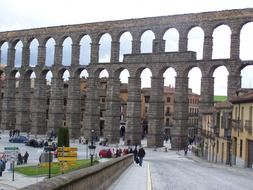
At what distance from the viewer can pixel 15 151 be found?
3425 centimetres

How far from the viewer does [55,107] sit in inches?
3971

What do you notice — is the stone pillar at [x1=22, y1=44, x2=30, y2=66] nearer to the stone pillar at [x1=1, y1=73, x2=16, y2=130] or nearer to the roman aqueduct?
the roman aqueduct

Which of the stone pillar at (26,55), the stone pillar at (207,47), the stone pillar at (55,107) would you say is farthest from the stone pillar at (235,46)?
the stone pillar at (26,55)

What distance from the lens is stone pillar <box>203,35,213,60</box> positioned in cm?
8119

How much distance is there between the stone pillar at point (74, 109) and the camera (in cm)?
9731

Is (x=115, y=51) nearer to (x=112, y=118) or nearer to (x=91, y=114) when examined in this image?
(x=91, y=114)

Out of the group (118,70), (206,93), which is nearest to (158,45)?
(118,70)

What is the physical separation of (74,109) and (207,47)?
96.9ft

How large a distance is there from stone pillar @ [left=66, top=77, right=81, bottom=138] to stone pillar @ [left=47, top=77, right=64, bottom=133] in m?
3.64

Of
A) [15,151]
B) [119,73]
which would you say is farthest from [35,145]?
[15,151]

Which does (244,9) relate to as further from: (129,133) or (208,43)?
(129,133)

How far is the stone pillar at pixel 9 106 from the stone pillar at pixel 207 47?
47.6m

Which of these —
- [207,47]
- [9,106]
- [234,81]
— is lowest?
[9,106]

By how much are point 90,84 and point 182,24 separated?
865 inches
